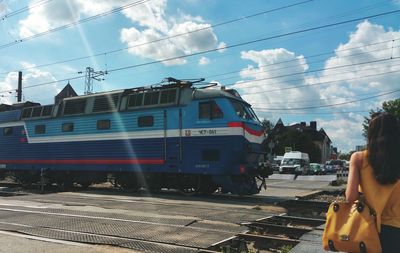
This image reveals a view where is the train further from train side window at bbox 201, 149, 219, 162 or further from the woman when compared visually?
the woman

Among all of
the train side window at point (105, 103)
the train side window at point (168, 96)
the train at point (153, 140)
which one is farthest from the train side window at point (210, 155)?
the train side window at point (105, 103)

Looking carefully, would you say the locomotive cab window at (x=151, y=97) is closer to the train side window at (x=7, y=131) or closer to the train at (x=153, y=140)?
the train at (x=153, y=140)

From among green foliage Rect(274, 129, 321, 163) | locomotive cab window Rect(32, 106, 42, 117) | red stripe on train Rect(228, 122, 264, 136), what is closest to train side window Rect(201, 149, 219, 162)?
red stripe on train Rect(228, 122, 264, 136)

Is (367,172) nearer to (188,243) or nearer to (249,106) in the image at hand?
(188,243)

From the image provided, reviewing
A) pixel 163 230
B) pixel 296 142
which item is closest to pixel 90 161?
pixel 163 230

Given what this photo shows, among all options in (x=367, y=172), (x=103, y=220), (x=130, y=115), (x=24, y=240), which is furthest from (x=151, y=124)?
(x=367, y=172)

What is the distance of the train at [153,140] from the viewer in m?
16.5

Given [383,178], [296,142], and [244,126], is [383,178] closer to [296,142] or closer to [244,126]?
[244,126]

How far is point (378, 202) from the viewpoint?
342cm

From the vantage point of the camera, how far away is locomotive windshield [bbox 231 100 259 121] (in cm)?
1669

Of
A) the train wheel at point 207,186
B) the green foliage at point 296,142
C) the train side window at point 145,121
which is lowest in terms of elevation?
the train wheel at point 207,186

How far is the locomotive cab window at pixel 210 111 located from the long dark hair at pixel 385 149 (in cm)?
1287

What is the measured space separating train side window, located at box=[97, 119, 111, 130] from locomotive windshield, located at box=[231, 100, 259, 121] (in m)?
5.86

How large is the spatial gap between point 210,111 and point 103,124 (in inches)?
215
